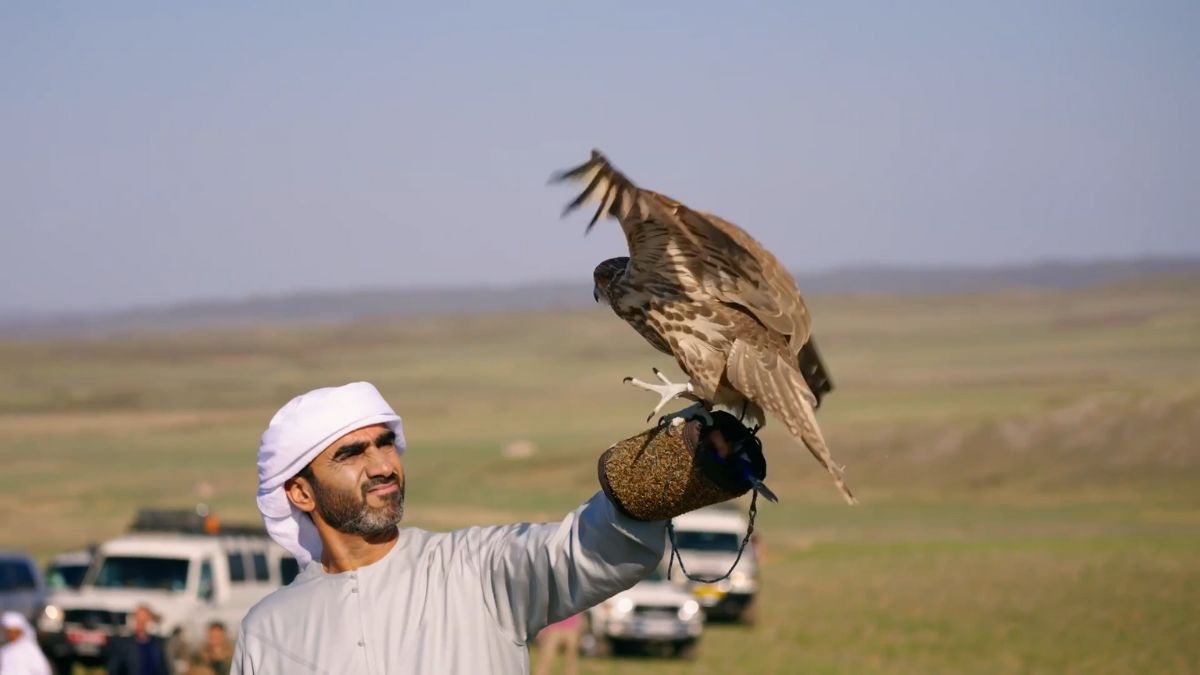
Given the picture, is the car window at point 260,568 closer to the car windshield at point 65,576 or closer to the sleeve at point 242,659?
the car windshield at point 65,576

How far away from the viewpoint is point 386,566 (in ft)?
11.5

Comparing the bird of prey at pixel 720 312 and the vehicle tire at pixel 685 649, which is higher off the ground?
the bird of prey at pixel 720 312

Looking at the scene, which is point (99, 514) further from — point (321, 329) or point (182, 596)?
point (321, 329)

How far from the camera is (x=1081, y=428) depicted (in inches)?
2148

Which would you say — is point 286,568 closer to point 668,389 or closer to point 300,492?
point 668,389

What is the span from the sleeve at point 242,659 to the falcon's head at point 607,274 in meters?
1.37

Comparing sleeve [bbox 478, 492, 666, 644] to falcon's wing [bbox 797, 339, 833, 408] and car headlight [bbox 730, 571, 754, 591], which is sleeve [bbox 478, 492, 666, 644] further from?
car headlight [bbox 730, 571, 754, 591]

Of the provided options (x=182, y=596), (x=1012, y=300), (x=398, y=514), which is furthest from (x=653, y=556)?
(x=1012, y=300)

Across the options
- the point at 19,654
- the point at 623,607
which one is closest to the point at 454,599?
the point at 19,654

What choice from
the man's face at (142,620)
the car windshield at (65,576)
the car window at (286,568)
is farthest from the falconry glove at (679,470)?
the car windshield at (65,576)

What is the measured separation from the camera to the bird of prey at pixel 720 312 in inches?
148

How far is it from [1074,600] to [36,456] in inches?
1831

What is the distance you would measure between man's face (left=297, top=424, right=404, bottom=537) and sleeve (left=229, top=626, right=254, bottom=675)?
27cm

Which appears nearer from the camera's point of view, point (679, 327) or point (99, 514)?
point (679, 327)
